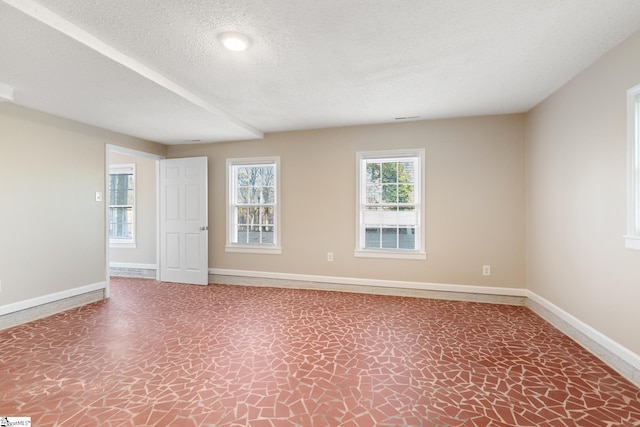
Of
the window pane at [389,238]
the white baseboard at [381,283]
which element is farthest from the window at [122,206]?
the window pane at [389,238]

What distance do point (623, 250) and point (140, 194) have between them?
6.79 metres

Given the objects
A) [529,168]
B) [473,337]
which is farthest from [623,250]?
[529,168]

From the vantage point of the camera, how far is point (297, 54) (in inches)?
101

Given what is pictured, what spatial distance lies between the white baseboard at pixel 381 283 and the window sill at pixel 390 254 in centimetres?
36

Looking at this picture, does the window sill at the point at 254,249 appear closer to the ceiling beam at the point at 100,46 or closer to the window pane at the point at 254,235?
the window pane at the point at 254,235

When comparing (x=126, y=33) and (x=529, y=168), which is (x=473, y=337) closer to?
(x=529, y=168)

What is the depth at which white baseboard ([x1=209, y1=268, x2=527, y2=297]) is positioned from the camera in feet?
13.8

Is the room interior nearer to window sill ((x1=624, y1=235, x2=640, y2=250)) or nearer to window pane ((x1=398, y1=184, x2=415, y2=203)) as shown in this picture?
window sill ((x1=624, y1=235, x2=640, y2=250))

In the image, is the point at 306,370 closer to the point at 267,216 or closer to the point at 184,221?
the point at 267,216

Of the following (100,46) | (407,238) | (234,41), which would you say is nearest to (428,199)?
(407,238)

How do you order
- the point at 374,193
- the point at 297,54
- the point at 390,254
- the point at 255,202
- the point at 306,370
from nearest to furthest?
the point at 306,370 < the point at 297,54 < the point at 390,254 < the point at 374,193 < the point at 255,202

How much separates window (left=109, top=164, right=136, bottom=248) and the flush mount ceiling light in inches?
178

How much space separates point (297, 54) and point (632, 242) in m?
2.98

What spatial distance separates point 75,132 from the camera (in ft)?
13.4
